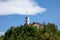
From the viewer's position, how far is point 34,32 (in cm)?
5106

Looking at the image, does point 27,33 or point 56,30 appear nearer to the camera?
point 27,33

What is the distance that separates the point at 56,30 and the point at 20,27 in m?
7.81

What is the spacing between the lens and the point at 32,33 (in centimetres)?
5072

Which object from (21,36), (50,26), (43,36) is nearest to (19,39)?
(21,36)

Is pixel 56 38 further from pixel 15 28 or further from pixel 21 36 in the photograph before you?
pixel 15 28

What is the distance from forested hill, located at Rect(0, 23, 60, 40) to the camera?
154ft

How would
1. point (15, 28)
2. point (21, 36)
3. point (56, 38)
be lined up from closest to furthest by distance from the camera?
point (56, 38) < point (21, 36) < point (15, 28)

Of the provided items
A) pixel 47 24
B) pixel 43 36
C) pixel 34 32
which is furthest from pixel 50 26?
pixel 43 36

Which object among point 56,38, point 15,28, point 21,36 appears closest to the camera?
point 56,38

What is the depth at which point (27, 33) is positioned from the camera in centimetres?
5041

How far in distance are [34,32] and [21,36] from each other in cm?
300

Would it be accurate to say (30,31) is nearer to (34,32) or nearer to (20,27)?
(34,32)

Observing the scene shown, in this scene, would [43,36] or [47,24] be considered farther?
[47,24]

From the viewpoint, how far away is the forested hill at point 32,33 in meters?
46.8
